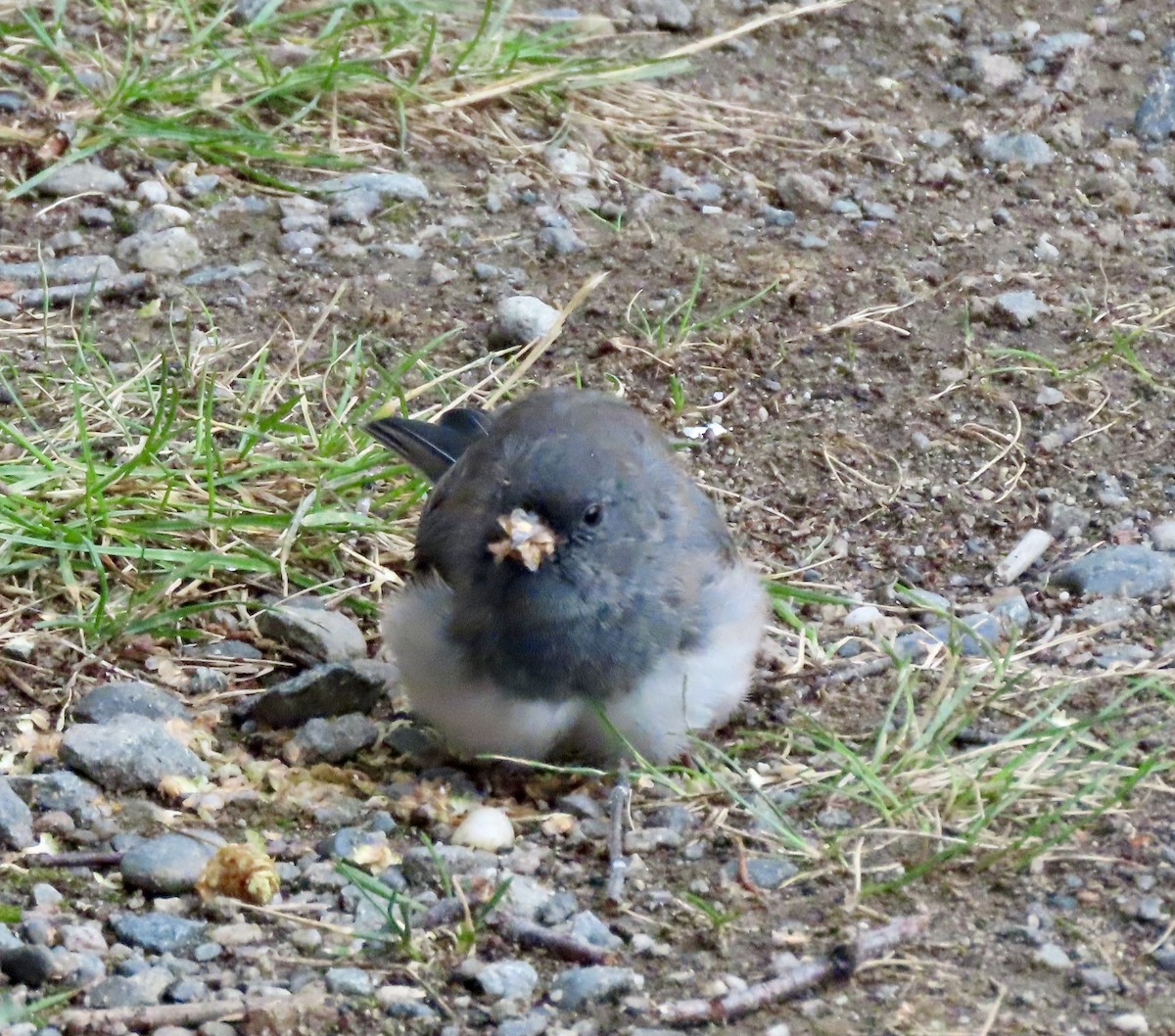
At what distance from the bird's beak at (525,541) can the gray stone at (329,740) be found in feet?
1.55

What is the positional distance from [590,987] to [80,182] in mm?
2985

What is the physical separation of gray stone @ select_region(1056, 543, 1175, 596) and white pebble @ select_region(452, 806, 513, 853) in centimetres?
131

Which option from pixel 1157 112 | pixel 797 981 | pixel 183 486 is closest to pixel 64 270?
pixel 183 486

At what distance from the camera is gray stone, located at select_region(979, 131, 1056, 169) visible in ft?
16.2

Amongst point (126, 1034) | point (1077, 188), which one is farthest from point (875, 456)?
point (126, 1034)

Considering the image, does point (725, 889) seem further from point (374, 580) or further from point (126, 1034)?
point (374, 580)

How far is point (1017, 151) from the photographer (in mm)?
4969

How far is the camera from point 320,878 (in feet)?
8.45

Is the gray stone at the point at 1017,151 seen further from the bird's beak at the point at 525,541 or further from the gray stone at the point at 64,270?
the bird's beak at the point at 525,541

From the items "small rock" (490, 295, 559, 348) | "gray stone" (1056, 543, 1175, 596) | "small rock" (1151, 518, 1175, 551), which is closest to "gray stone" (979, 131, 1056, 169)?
"small rock" (490, 295, 559, 348)

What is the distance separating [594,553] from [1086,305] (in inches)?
75.7

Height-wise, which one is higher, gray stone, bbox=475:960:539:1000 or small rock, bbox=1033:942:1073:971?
small rock, bbox=1033:942:1073:971

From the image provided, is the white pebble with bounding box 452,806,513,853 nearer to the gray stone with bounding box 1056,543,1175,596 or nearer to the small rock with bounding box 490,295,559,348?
the gray stone with bounding box 1056,543,1175,596

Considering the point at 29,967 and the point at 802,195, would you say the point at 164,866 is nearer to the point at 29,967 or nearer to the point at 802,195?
the point at 29,967
